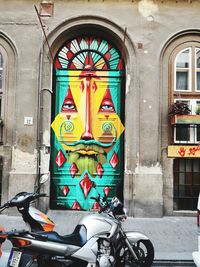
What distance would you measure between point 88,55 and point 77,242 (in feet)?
23.8

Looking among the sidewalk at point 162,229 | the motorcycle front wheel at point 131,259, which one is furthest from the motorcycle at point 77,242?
the sidewalk at point 162,229

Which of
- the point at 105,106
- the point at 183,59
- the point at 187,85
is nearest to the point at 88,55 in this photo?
the point at 105,106

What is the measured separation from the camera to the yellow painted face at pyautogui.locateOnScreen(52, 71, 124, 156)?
10.5m

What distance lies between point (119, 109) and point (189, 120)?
7.53 ft

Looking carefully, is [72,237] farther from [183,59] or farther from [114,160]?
[183,59]

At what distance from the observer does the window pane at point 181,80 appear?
10.5 metres

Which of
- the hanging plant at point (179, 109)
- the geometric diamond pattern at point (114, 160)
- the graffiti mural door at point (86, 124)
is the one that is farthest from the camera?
the geometric diamond pattern at point (114, 160)

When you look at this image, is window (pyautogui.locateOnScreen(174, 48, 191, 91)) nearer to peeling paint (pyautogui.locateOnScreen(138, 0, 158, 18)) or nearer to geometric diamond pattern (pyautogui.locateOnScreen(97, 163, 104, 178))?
peeling paint (pyautogui.locateOnScreen(138, 0, 158, 18))

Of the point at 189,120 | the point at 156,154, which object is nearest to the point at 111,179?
the point at 156,154

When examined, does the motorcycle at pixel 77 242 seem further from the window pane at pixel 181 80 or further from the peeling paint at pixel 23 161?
the window pane at pixel 181 80

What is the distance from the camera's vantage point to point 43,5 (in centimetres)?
1030

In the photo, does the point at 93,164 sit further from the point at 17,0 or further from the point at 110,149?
the point at 17,0

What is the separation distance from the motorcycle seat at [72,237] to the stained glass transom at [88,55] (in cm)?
678

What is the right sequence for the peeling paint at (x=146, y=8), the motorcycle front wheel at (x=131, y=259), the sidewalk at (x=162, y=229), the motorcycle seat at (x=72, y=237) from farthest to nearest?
the peeling paint at (x=146, y=8) → the sidewalk at (x=162, y=229) → the motorcycle front wheel at (x=131, y=259) → the motorcycle seat at (x=72, y=237)
